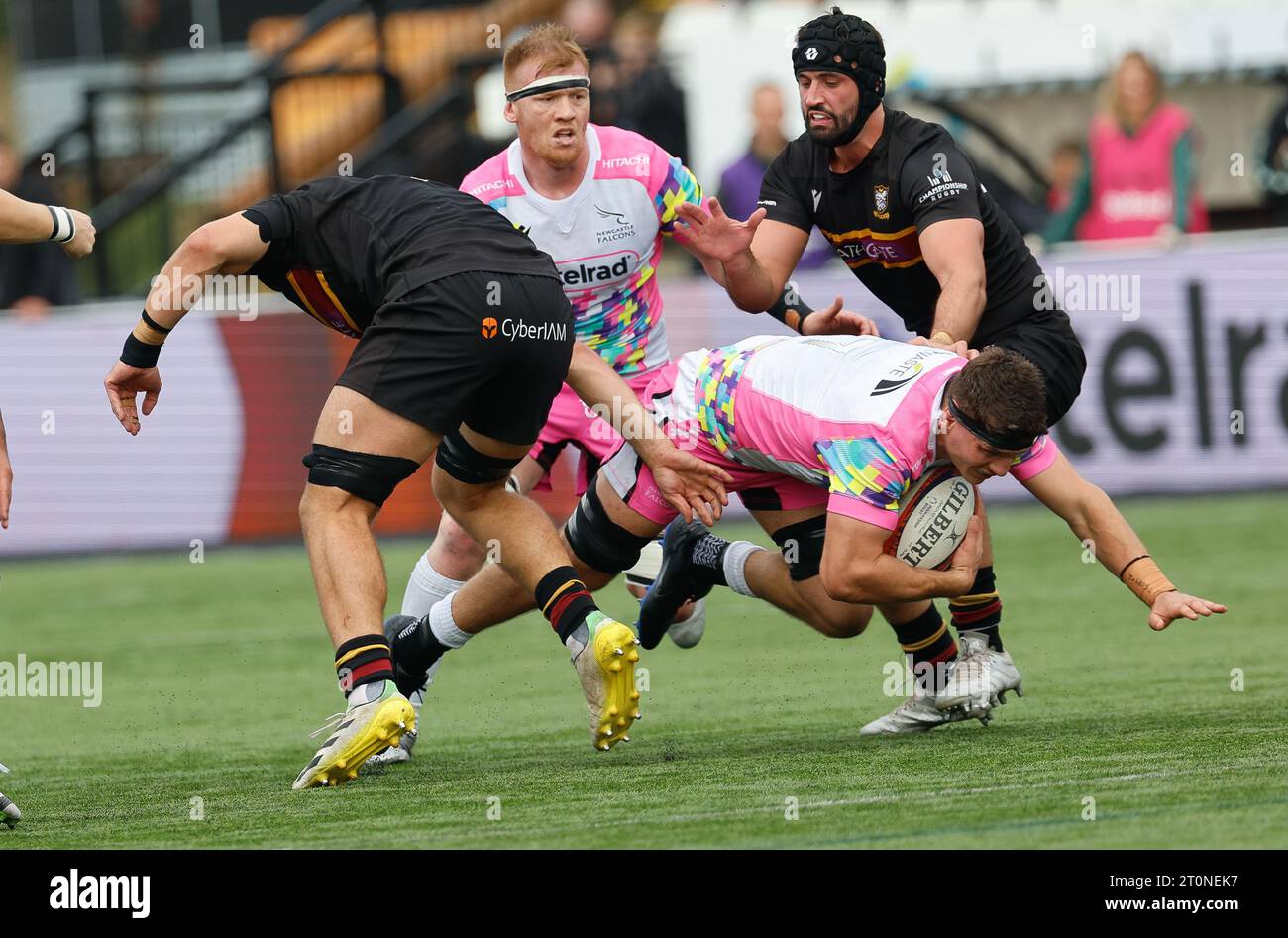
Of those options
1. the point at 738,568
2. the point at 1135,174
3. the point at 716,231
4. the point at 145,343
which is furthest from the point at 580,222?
the point at 1135,174

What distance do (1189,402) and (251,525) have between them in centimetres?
625

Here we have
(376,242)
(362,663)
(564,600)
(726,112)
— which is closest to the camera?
(362,663)

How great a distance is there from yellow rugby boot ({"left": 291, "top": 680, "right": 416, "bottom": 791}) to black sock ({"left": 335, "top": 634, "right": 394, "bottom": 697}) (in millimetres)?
27

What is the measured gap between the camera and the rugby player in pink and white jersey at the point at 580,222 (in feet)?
25.1

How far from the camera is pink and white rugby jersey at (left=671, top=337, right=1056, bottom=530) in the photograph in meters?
6.36

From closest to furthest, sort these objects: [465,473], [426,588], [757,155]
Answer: [465,473] < [426,588] < [757,155]

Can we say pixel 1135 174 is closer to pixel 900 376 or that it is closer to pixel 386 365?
pixel 900 376

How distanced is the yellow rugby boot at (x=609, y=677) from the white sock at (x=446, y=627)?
1103mm

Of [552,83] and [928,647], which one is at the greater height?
[552,83]

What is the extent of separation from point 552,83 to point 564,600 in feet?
6.78

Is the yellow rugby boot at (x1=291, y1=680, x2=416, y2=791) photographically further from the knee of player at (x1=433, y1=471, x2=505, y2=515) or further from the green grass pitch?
the knee of player at (x1=433, y1=471, x2=505, y2=515)

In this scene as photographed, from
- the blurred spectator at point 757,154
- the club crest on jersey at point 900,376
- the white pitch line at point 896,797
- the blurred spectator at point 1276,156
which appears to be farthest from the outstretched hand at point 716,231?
the blurred spectator at point 1276,156

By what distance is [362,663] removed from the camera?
618cm
